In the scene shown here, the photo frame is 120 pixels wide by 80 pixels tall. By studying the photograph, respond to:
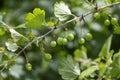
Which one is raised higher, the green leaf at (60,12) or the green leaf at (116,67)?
the green leaf at (60,12)

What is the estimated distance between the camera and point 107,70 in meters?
1.57

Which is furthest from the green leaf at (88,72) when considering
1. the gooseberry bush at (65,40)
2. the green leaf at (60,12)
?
the green leaf at (60,12)

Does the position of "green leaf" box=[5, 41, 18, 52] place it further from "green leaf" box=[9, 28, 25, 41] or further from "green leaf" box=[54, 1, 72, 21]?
"green leaf" box=[54, 1, 72, 21]

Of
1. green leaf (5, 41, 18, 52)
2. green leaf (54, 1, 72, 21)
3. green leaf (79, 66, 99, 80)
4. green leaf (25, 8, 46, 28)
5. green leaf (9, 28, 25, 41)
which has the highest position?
green leaf (54, 1, 72, 21)

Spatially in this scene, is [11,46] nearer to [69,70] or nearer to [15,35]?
[15,35]

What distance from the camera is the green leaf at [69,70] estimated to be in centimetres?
160

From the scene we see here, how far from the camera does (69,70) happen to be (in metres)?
1.65

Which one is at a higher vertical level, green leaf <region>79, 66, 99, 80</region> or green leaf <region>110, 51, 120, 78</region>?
green leaf <region>79, 66, 99, 80</region>

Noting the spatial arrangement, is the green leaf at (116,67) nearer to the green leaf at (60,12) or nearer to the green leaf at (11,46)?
the green leaf at (60,12)

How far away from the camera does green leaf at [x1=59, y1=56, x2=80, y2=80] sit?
160cm

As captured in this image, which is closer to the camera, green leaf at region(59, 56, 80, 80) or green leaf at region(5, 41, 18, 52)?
green leaf at region(5, 41, 18, 52)

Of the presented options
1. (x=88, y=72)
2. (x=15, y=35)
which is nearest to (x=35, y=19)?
(x=15, y=35)

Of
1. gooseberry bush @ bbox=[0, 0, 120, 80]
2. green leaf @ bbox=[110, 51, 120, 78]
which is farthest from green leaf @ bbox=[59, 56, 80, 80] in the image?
green leaf @ bbox=[110, 51, 120, 78]

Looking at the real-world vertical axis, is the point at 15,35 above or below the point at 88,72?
above
